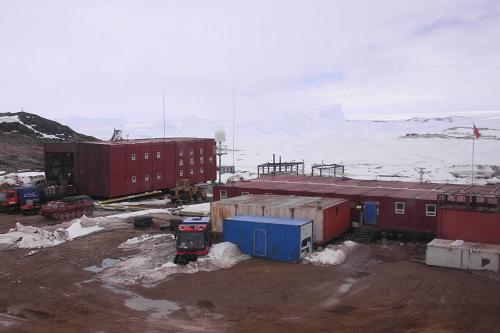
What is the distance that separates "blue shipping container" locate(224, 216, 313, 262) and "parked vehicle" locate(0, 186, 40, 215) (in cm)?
1850

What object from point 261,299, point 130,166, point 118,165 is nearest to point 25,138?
point 130,166

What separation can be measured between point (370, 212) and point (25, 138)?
65407 mm

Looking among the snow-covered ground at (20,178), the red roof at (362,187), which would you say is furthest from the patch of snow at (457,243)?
the snow-covered ground at (20,178)

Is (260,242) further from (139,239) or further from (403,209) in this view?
(403,209)

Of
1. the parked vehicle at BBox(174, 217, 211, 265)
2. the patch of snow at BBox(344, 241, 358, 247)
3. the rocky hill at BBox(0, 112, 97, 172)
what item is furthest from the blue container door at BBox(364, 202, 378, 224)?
the rocky hill at BBox(0, 112, 97, 172)

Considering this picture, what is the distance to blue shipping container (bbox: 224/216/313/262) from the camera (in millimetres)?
22531

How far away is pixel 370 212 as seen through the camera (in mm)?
28078

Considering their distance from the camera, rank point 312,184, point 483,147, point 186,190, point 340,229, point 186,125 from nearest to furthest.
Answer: point 340,229 → point 312,184 → point 186,190 → point 483,147 → point 186,125

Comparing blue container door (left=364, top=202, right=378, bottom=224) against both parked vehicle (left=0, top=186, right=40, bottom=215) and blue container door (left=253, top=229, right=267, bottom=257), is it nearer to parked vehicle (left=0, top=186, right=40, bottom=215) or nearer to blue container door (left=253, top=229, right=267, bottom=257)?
blue container door (left=253, top=229, right=267, bottom=257)

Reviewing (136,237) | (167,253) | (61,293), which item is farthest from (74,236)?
(61,293)

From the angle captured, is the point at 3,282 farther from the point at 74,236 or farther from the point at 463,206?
the point at 463,206

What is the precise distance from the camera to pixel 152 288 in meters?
19.3

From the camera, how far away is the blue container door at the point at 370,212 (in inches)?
1101

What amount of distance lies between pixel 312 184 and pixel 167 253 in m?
12.8
